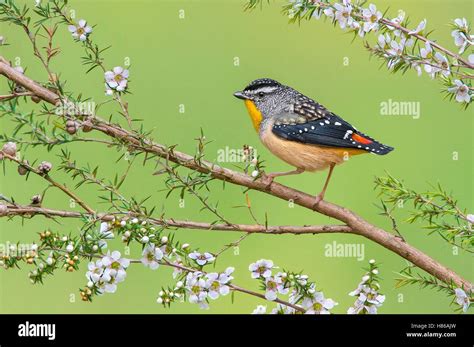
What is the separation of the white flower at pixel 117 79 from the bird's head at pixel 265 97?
4.66 ft

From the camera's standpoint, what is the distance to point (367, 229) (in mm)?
2068

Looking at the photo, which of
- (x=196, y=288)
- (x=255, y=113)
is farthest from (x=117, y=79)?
(x=255, y=113)

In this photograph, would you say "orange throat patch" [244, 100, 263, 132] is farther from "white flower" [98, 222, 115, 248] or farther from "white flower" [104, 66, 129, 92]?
"white flower" [98, 222, 115, 248]

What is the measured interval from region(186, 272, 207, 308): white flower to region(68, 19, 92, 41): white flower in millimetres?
883

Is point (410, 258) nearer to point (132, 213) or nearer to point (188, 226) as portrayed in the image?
point (188, 226)

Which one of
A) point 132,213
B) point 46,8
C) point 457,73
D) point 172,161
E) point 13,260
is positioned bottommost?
point 13,260

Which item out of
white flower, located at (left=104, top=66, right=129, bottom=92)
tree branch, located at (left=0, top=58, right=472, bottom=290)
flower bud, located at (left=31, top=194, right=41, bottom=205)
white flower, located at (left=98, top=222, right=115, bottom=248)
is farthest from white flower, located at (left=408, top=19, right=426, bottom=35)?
flower bud, located at (left=31, top=194, right=41, bottom=205)

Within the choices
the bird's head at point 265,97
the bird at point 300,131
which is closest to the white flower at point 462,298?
the bird at point 300,131

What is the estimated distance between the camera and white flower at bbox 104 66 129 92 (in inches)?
78.7

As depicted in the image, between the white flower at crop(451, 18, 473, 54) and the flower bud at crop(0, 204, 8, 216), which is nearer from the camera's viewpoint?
the flower bud at crop(0, 204, 8, 216)

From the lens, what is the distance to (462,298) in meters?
1.79

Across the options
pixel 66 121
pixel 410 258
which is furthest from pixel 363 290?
pixel 66 121

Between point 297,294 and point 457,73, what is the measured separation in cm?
85

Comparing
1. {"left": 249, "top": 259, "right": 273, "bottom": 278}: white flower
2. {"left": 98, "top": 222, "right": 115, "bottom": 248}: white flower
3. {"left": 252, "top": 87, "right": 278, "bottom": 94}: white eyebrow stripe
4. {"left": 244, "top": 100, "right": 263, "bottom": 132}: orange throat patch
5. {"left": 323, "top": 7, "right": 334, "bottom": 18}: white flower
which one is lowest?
{"left": 249, "top": 259, "right": 273, "bottom": 278}: white flower
